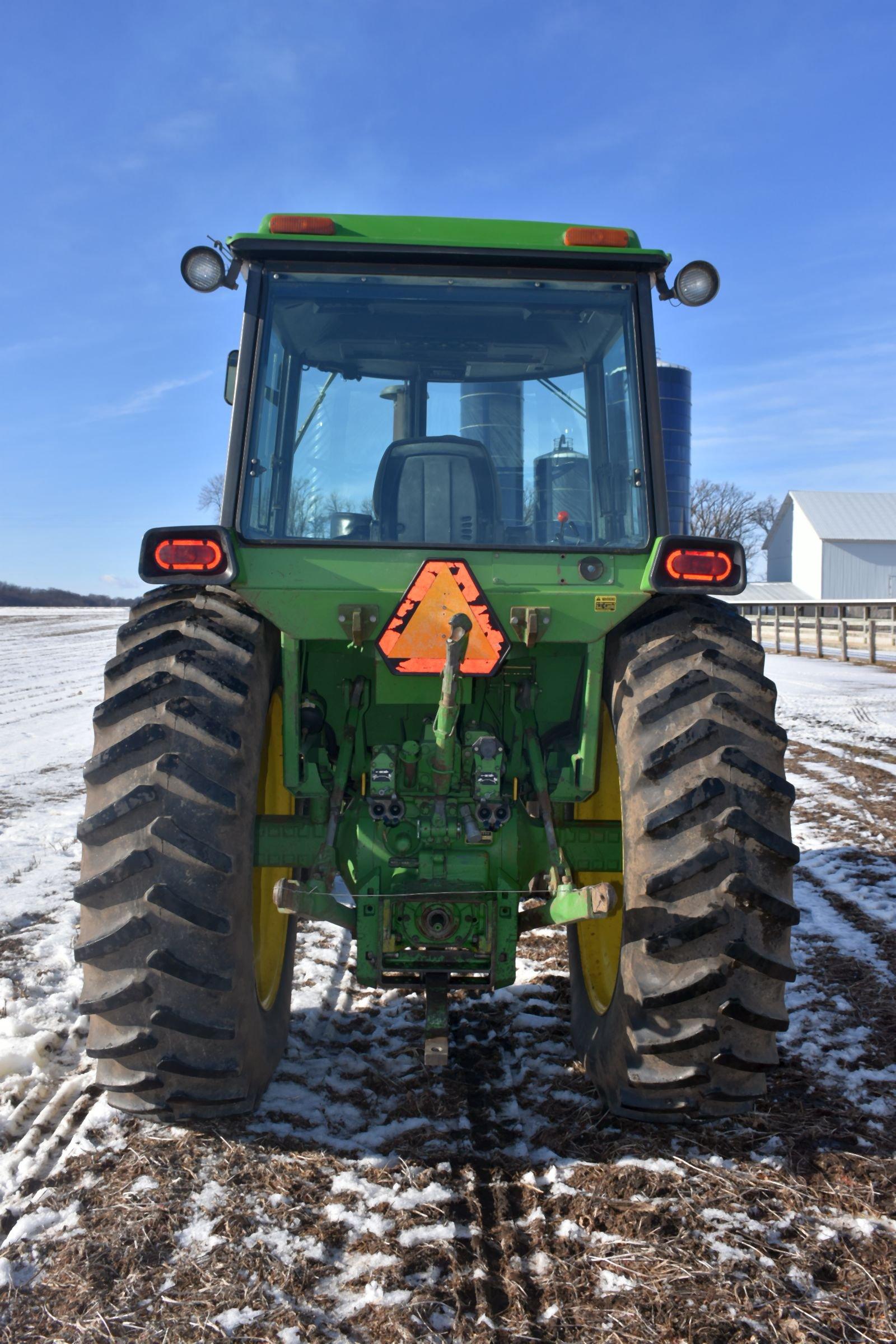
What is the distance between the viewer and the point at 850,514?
52000mm

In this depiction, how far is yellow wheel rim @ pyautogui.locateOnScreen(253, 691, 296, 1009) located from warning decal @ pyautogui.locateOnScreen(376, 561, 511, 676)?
611 mm

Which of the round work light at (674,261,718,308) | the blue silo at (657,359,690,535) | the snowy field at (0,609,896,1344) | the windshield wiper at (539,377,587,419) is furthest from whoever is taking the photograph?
the blue silo at (657,359,690,535)

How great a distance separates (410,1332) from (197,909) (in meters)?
1.12

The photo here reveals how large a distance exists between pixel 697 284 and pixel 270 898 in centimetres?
266

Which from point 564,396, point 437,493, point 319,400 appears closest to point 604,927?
point 437,493

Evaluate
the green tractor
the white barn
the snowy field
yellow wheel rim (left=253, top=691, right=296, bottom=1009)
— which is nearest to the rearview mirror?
the green tractor

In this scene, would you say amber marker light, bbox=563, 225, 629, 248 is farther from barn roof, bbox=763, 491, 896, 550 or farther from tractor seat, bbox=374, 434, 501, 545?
barn roof, bbox=763, 491, 896, 550

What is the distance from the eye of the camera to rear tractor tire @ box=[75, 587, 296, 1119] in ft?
8.79

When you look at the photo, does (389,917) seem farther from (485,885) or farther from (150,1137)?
(150,1137)

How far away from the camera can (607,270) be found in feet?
10.9

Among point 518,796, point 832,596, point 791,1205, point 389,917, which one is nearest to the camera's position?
point 791,1205

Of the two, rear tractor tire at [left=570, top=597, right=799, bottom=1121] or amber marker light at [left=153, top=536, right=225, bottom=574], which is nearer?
rear tractor tire at [left=570, top=597, right=799, bottom=1121]

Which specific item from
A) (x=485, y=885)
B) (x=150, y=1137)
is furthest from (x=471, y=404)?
(x=150, y=1137)

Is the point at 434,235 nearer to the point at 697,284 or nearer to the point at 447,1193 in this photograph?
the point at 697,284
